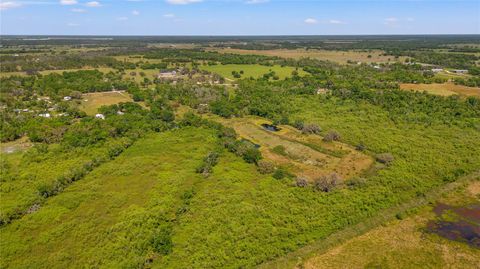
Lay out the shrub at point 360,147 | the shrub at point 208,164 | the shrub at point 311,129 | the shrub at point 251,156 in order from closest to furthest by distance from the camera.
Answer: the shrub at point 208,164
the shrub at point 251,156
the shrub at point 360,147
the shrub at point 311,129

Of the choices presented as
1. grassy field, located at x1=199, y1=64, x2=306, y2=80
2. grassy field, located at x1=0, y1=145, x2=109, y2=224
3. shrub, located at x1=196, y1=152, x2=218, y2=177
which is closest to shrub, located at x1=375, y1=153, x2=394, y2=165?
shrub, located at x1=196, y1=152, x2=218, y2=177

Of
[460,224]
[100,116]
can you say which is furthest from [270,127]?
[460,224]

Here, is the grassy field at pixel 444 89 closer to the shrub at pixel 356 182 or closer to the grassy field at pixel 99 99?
the shrub at pixel 356 182

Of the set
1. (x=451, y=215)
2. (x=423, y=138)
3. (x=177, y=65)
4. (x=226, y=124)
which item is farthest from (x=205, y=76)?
(x=451, y=215)

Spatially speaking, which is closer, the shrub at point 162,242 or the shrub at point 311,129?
the shrub at point 162,242

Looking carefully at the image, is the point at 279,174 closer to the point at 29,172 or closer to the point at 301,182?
the point at 301,182

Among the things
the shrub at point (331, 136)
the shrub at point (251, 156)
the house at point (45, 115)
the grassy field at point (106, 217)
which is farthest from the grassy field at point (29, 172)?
the shrub at point (331, 136)

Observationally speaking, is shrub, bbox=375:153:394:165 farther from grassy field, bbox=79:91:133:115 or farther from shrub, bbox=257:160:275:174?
grassy field, bbox=79:91:133:115
